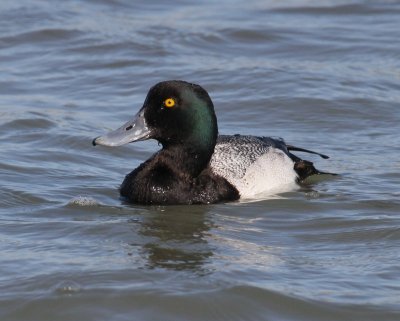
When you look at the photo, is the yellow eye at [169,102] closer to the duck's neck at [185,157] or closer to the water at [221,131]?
the duck's neck at [185,157]

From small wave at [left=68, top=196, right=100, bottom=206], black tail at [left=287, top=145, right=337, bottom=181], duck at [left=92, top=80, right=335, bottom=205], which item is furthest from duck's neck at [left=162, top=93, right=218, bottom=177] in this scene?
black tail at [left=287, top=145, right=337, bottom=181]

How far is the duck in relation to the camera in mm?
10492

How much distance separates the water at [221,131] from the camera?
7.97 meters

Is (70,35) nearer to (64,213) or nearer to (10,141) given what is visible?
(10,141)

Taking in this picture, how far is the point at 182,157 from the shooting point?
10.7m

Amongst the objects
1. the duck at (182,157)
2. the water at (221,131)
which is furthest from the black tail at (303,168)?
the duck at (182,157)

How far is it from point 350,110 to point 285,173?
321 cm

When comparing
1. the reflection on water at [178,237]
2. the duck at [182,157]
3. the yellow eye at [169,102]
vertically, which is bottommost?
the reflection on water at [178,237]

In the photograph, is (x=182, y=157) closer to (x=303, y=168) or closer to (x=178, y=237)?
(x=178, y=237)

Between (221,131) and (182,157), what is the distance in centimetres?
307

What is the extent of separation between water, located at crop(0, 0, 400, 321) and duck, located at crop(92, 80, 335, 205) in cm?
17

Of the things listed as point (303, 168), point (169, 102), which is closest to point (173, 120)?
point (169, 102)

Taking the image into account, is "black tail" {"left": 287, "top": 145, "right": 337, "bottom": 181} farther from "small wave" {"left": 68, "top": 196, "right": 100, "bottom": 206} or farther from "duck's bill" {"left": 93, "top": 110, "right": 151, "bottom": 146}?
"small wave" {"left": 68, "top": 196, "right": 100, "bottom": 206}

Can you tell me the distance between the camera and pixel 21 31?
18031 mm
